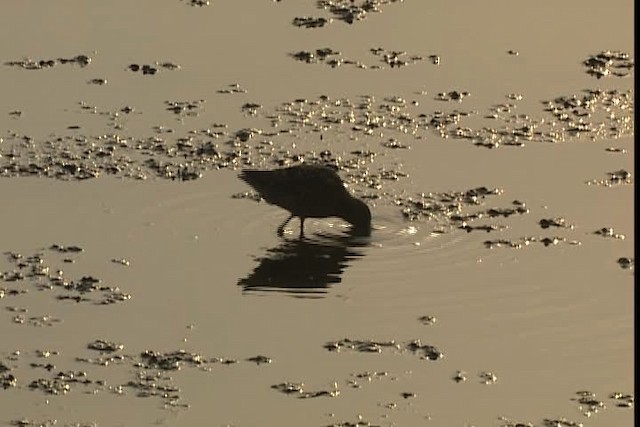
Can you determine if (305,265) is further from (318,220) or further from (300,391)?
(300,391)

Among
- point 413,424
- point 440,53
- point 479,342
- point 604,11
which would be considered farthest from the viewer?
point 604,11

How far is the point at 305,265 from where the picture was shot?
44.1ft

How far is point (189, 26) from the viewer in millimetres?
18438

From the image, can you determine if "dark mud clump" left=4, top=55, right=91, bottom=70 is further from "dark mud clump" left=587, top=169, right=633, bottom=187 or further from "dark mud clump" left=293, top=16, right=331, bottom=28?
"dark mud clump" left=587, top=169, right=633, bottom=187

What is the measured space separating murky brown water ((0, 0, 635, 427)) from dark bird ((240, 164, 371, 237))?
14 centimetres

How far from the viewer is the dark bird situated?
14.0 metres

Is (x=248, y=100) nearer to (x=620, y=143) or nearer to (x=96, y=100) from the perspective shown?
Result: (x=96, y=100)

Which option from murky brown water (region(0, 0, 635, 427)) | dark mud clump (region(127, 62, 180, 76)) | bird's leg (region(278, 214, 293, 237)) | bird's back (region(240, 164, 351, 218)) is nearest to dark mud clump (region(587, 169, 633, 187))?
murky brown water (region(0, 0, 635, 427))

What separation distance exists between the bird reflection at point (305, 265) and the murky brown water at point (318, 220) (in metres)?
0.03

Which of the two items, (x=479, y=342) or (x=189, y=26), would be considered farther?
(x=189, y=26)

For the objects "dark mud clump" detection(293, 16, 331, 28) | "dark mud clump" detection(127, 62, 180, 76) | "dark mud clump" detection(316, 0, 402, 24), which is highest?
"dark mud clump" detection(316, 0, 402, 24)

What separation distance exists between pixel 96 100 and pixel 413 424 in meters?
6.50

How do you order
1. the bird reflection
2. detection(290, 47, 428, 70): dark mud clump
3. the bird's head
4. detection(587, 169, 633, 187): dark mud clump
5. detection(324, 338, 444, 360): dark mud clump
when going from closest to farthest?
detection(324, 338, 444, 360): dark mud clump → the bird reflection → the bird's head → detection(587, 169, 633, 187): dark mud clump → detection(290, 47, 428, 70): dark mud clump

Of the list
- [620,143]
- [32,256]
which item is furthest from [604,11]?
[32,256]
